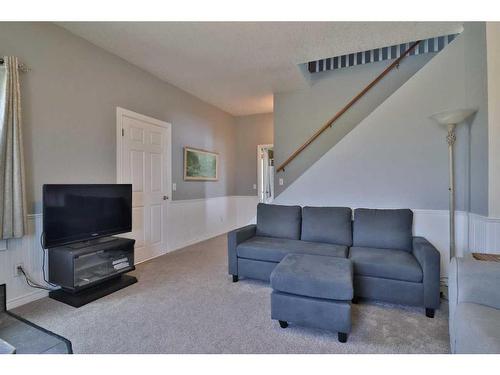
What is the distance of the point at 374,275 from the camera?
230 cm

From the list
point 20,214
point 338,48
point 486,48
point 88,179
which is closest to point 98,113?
point 88,179

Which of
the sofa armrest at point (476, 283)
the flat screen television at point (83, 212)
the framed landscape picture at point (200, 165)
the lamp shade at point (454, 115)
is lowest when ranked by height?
the sofa armrest at point (476, 283)

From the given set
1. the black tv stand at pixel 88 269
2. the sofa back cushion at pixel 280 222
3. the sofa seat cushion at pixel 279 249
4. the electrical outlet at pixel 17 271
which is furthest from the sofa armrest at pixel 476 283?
the electrical outlet at pixel 17 271

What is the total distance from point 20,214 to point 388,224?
3.56 metres

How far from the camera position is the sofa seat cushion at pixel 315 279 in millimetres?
1765

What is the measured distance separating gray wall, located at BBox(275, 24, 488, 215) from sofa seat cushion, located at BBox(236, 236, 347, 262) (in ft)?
2.88

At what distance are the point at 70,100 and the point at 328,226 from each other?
319cm

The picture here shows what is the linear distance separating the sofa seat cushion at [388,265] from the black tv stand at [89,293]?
2.40 m

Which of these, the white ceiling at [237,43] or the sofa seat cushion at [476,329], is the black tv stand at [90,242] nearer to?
the white ceiling at [237,43]

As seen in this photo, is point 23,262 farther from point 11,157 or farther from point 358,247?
point 358,247

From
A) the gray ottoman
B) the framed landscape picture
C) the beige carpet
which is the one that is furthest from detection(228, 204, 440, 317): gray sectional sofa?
the framed landscape picture

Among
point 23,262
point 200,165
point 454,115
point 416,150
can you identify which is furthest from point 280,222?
point 23,262

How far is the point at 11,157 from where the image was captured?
7.16 ft
